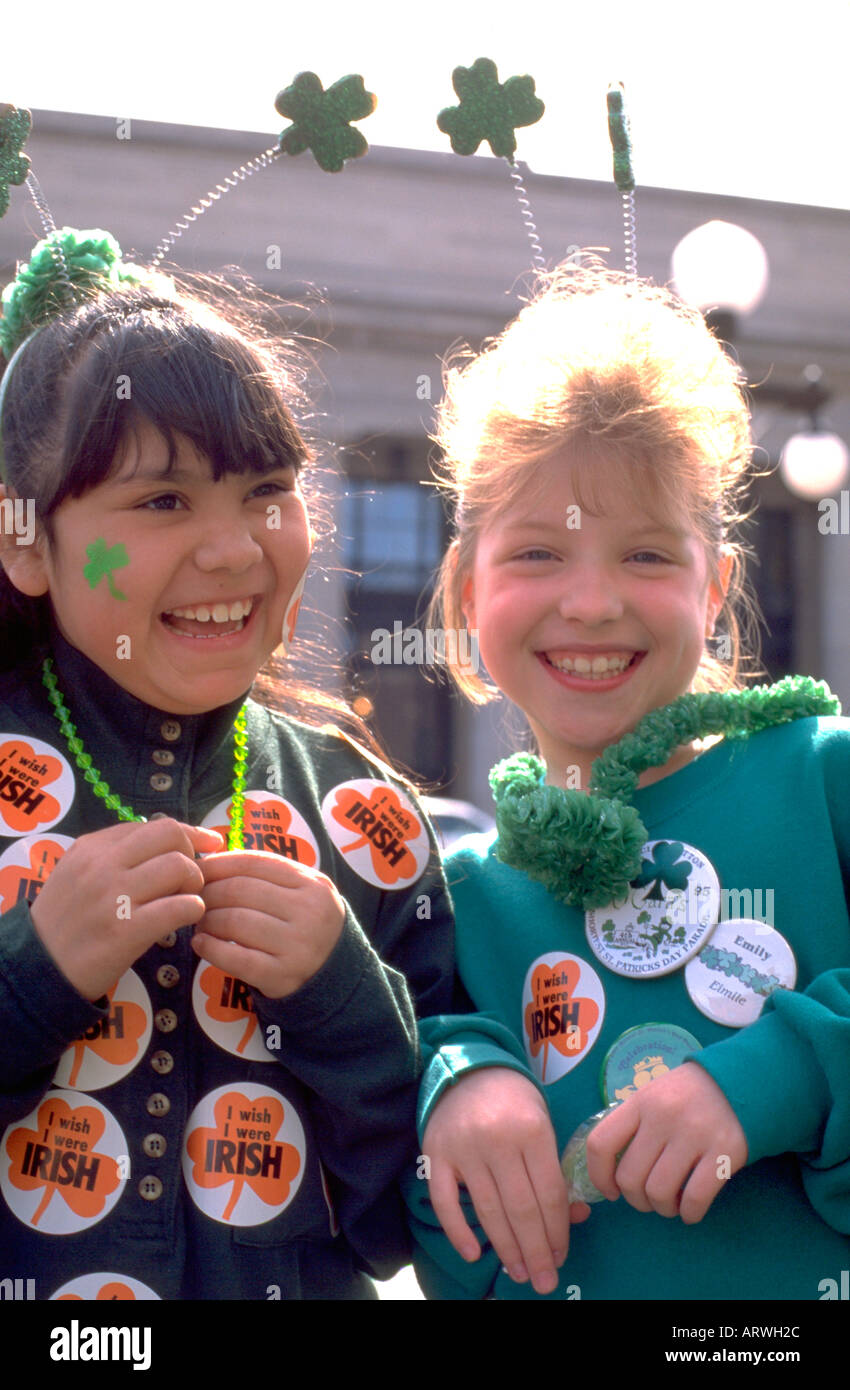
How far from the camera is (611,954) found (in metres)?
1.74

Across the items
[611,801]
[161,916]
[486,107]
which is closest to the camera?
[161,916]

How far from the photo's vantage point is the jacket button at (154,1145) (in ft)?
5.15

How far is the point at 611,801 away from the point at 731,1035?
0.32 metres

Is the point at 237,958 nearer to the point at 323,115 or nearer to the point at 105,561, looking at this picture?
the point at 105,561

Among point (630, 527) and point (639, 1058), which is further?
point (630, 527)

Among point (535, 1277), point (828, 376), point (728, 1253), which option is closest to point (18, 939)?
point (535, 1277)

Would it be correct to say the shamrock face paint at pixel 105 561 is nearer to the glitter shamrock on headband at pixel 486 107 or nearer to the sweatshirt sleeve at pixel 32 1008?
the sweatshirt sleeve at pixel 32 1008

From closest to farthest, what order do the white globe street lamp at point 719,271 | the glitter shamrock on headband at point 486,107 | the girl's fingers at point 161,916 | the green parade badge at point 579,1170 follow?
1. the girl's fingers at point 161,916
2. the green parade badge at point 579,1170
3. the glitter shamrock on headband at point 486,107
4. the white globe street lamp at point 719,271

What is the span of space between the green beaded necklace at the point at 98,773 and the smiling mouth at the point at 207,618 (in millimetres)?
183

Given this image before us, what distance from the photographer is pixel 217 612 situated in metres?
1.69

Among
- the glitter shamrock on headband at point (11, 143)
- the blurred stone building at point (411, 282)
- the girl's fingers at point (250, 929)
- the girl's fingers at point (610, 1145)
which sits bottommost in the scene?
the girl's fingers at point (610, 1145)

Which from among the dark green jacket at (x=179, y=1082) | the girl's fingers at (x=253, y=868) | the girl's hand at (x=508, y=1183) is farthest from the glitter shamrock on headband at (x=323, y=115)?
the girl's hand at (x=508, y=1183)

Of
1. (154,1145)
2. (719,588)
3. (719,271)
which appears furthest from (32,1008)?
(719,271)
